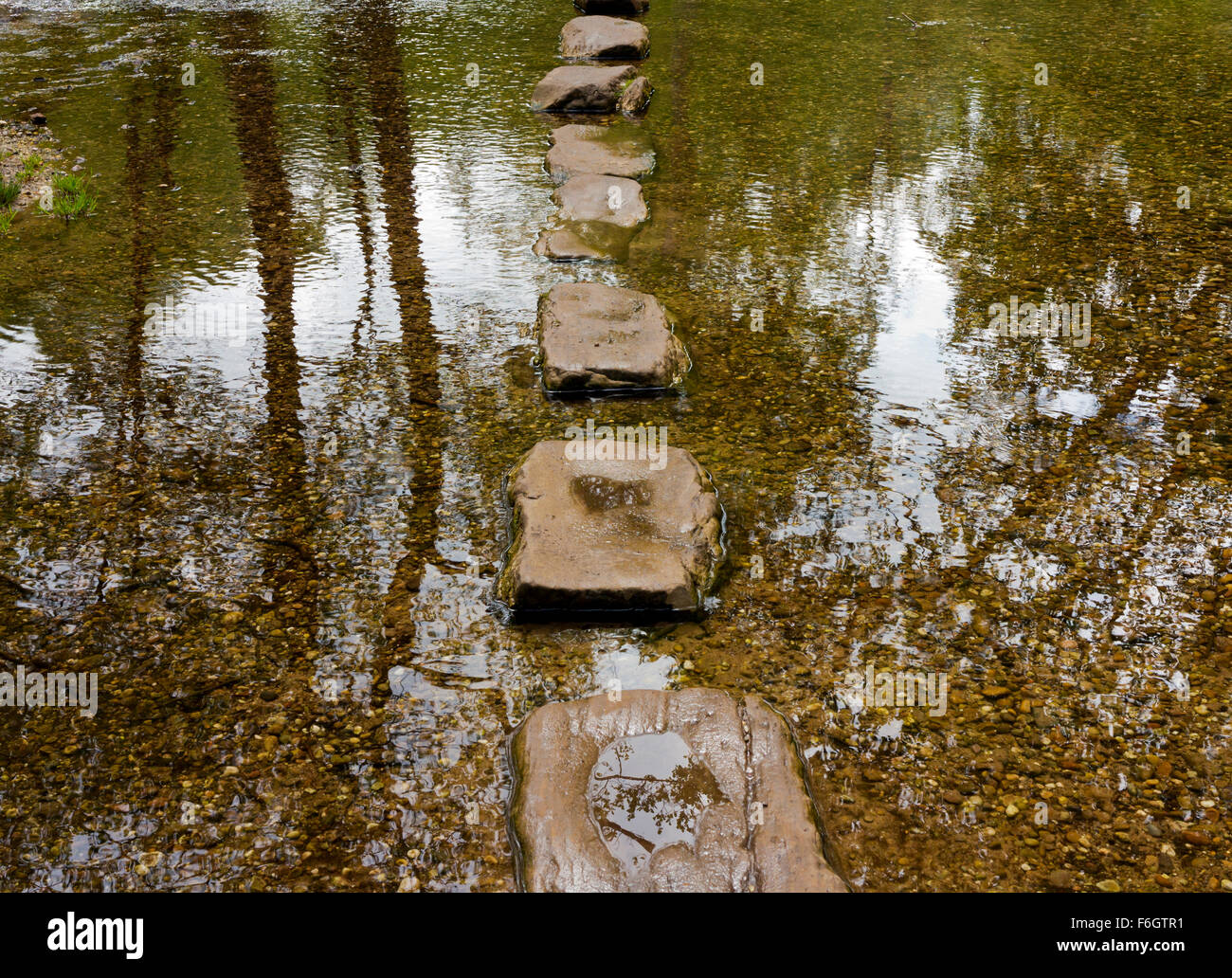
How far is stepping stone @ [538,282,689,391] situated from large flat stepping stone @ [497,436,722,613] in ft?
1.85

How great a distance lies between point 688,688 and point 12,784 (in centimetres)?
197

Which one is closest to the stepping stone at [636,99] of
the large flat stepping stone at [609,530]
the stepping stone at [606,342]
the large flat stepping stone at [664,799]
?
the stepping stone at [606,342]

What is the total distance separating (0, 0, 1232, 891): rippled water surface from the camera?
2969 millimetres

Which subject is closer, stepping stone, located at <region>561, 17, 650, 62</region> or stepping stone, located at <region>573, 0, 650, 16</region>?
stepping stone, located at <region>561, 17, 650, 62</region>

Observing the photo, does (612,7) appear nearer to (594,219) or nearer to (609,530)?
(594,219)

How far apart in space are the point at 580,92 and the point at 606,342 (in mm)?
4886

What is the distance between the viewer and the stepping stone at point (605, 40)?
35.4 feet

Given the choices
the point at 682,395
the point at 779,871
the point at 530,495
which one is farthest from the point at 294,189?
the point at 779,871

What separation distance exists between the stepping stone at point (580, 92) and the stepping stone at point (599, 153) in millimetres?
581

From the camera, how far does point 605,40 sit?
35.8 ft

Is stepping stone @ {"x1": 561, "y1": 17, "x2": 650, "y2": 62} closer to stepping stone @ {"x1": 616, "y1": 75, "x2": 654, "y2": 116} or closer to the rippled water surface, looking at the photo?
stepping stone @ {"x1": 616, "y1": 75, "x2": 654, "y2": 116}

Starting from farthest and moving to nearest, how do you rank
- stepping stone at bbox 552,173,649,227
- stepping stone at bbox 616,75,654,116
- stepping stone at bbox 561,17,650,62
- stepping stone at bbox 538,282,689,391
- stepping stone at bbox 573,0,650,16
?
stepping stone at bbox 573,0,650,16, stepping stone at bbox 561,17,650,62, stepping stone at bbox 616,75,654,116, stepping stone at bbox 552,173,649,227, stepping stone at bbox 538,282,689,391

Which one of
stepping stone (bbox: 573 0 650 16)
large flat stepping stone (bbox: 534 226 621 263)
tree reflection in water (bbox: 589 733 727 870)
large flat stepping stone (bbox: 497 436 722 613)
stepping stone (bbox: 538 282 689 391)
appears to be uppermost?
stepping stone (bbox: 573 0 650 16)

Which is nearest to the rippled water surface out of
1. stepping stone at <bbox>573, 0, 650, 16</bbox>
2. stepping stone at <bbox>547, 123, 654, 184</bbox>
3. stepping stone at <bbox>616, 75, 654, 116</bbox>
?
stepping stone at <bbox>547, 123, 654, 184</bbox>
